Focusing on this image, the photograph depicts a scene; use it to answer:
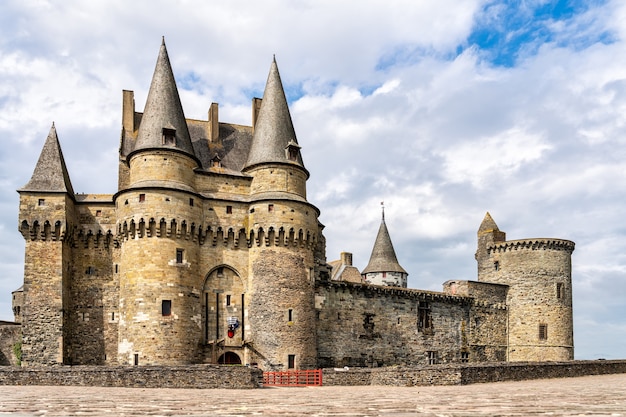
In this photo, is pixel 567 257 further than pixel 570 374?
Yes

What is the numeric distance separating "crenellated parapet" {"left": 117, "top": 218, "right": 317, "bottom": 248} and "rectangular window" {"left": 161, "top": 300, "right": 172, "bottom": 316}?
11.6ft

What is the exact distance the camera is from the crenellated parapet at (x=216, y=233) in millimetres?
35906

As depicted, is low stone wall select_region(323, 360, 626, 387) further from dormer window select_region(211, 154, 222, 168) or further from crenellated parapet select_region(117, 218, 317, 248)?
dormer window select_region(211, 154, 222, 168)

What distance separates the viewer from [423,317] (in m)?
47.4

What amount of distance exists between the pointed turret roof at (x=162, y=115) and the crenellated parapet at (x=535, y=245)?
25.9 meters

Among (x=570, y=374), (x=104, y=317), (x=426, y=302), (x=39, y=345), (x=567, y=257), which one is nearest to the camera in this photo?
(x=570, y=374)

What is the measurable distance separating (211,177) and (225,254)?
4755 mm

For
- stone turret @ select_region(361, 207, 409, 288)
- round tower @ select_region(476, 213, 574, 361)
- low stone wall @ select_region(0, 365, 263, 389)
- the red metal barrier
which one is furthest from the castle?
stone turret @ select_region(361, 207, 409, 288)

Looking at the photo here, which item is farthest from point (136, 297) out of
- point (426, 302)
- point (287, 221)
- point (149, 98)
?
point (426, 302)

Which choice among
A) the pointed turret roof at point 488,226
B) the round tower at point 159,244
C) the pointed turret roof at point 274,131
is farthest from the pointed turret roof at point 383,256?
the round tower at point 159,244

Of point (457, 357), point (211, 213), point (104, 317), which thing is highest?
point (211, 213)

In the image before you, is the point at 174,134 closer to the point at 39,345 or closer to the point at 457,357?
the point at 39,345

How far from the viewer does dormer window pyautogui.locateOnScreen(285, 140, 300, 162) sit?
1580 inches

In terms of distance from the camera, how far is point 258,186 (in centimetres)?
3959
